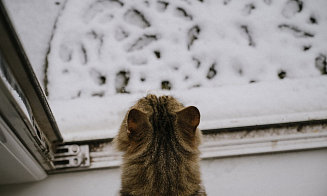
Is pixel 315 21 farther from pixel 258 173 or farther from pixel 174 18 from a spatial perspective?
pixel 258 173

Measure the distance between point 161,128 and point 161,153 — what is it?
8cm

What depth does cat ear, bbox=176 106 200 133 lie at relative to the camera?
2.48 feet

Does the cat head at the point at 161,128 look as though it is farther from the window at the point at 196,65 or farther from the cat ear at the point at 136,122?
the window at the point at 196,65

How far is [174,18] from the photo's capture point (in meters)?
1.38

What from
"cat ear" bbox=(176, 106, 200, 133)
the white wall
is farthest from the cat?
the white wall

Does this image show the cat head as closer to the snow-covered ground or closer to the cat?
the cat

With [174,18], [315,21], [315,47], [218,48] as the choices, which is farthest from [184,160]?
[315,21]

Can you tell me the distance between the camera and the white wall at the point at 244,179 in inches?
41.6

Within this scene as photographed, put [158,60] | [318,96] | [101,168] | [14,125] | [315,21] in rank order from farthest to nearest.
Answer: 1. [315,21]
2. [158,60]
3. [318,96]
4. [101,168]
5. [14,125]

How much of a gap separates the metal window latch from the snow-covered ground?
0.18ft

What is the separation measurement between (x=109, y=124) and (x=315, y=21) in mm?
1349

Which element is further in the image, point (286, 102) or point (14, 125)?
point (286, 102)

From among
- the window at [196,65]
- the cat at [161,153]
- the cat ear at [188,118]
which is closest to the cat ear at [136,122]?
the cat at [161,153]

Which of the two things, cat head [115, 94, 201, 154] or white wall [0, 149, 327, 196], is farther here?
white wall [0, 149, 327, 196]
